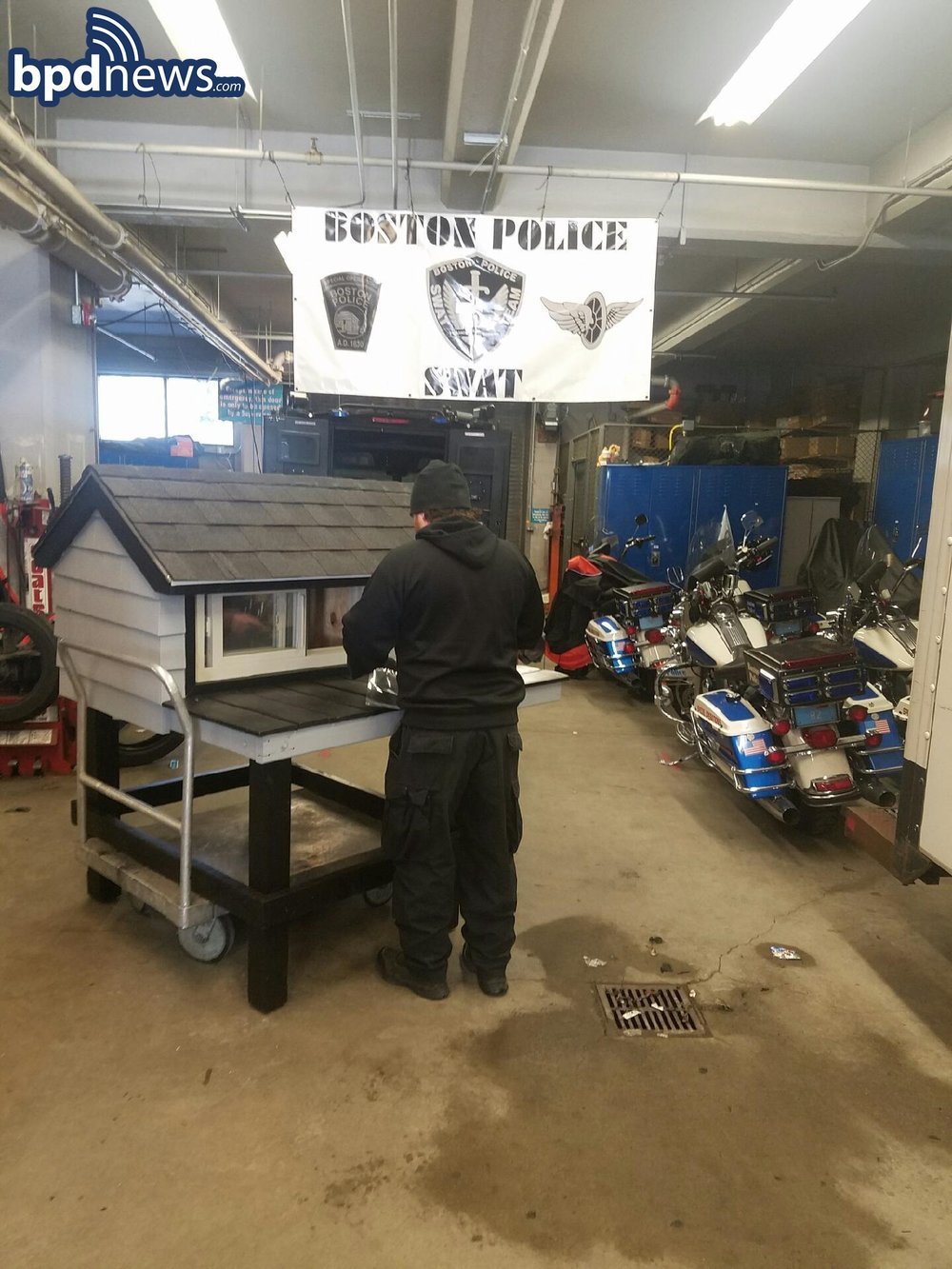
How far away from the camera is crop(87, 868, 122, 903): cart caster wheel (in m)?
3.27

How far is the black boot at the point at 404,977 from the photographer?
2705 millimetres

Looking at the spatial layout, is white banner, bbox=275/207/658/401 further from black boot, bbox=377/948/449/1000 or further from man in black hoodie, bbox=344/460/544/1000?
black boot, bbox=377/948/449/1000

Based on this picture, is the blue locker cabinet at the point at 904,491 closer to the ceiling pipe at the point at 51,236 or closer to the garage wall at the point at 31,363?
the ceiling pipe at the point at 51,236

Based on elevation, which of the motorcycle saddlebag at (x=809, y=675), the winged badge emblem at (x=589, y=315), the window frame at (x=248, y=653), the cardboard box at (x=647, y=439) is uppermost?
the winged badge emblem at (x=589, y=315)

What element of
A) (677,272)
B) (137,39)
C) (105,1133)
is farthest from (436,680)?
(677,272)

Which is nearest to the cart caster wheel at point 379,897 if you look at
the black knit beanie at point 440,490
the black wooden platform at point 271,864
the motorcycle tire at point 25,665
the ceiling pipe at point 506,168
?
the black wooden platform at point 271,864

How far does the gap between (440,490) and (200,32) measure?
2957mm

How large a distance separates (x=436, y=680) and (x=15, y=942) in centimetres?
192

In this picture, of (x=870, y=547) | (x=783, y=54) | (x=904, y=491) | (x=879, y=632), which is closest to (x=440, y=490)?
(x=783, y=54)

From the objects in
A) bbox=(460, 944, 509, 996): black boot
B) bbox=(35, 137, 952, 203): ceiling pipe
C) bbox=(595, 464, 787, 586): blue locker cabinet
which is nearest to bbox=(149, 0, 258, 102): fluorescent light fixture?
bbox=(35, 137, 952, 203): ceiling pipe

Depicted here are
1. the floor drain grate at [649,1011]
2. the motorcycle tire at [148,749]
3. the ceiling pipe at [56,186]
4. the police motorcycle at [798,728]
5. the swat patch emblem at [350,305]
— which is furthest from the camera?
the motorcycle tire at [148,749]

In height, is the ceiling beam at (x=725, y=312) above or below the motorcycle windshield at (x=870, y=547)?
above

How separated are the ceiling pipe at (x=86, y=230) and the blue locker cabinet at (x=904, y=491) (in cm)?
691

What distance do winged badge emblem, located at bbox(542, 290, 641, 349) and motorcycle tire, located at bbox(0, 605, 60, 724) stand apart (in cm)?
317
